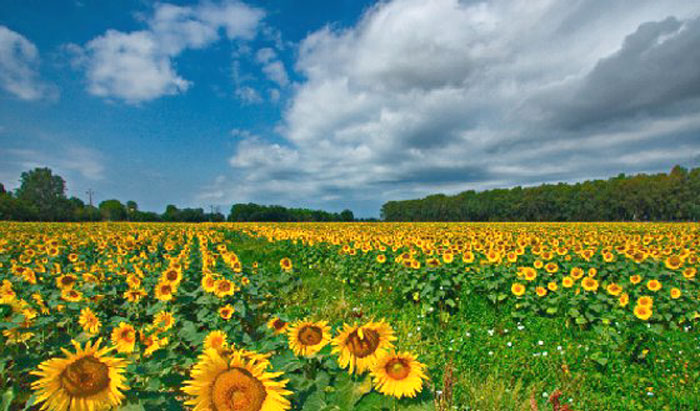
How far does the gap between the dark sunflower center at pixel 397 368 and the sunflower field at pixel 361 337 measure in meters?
0.01

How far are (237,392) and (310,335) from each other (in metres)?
0.85

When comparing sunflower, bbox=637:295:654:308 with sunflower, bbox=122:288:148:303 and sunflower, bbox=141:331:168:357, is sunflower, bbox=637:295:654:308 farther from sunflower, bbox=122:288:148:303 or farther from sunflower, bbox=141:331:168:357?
sunflower, bbox=122:288:148:303

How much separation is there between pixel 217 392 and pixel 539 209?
10368cm

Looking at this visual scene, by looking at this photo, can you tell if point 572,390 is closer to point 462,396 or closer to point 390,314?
point 462,396

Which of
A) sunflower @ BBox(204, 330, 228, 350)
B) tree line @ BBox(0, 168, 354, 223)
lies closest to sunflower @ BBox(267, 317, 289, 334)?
sunflower @ BBox(204, 330, 228, 350)

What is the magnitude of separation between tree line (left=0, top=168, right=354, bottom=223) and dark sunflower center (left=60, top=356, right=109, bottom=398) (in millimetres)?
62223

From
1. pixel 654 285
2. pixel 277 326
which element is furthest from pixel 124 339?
pixel 654 285

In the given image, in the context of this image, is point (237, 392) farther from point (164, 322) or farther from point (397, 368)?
point (164, 322)

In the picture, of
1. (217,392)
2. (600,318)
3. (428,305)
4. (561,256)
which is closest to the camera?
(217,392)

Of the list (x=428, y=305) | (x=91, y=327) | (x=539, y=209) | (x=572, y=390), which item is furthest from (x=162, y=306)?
(x=539, y=209)

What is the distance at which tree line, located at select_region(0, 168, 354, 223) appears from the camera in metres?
59.8

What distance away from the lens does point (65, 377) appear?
1539mm

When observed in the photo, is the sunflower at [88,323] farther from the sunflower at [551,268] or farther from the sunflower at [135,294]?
the sunflower at [551,268]

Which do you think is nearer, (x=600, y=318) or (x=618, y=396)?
(x=618, y=396)
